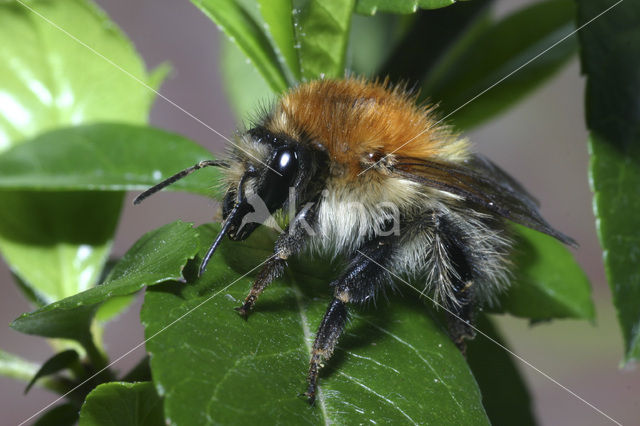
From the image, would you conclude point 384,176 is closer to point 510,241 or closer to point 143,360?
point 510,241

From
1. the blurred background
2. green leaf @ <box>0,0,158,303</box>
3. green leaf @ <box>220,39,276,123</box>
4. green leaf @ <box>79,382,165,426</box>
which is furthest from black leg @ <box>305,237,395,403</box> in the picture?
the blurred background

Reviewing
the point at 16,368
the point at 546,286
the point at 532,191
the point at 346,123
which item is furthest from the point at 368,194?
the point at 532,191

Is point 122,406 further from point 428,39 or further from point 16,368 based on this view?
point 428,39

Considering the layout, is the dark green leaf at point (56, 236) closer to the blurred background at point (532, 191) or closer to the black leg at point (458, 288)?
the black leg at point (458, 288)

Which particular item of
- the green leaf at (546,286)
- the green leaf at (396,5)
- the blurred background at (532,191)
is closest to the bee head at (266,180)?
the green leaf at (396,5)

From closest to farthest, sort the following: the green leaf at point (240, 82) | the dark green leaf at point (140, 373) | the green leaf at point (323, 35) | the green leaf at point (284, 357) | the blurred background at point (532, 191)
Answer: the green leaf at point (284, 357), the green leaf at point (323, 35), the dark green leaf at point (140, 373), the green leaf at point (240, 82), the blurred background at point (532, 191)

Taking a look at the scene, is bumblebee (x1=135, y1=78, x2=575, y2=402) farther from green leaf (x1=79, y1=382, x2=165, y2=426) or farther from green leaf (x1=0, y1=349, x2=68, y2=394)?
green leaf (x1=0, y1=349, x2=68, y2=394)

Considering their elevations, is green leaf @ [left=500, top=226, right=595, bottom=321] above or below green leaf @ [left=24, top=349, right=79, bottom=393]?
above
